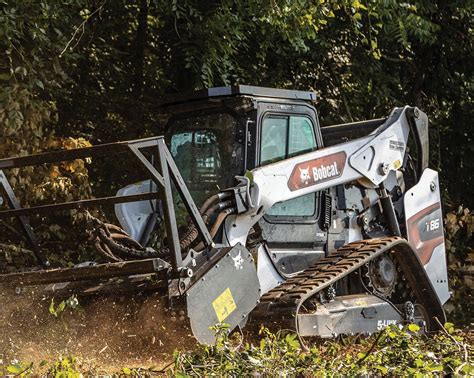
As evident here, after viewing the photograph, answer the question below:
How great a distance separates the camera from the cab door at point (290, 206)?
8.81 metres

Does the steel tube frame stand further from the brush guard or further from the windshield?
the windshield

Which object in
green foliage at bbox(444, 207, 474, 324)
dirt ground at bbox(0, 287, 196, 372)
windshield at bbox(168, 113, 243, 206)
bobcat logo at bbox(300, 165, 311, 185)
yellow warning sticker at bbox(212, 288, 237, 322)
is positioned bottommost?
green foliage at bbox(444, 207, 474, 324)

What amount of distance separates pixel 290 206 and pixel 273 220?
0.28m

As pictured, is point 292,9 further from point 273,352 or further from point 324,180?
point 273,352

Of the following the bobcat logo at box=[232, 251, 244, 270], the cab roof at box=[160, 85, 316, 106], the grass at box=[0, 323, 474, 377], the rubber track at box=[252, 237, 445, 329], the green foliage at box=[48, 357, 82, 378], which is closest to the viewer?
the green foliage at box=[48, 357, 82, 378]

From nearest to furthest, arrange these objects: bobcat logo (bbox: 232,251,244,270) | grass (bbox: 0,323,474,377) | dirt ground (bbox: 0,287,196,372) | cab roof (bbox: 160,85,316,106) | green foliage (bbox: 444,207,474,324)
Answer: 1. grass (bbox: 0,323,474,377)
2. dirt ground (bbox: 0,287,196,372)
3. bobcat logo (bbox: 232,251,244,270)
4. cab roof (bbox: 160,85,316,106)
5. green foliage (bbox: 444,207,474,324)

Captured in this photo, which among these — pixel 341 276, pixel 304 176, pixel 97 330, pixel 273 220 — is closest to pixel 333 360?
pixel 97 330

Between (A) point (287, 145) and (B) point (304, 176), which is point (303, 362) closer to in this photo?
(B) point (304, 176)

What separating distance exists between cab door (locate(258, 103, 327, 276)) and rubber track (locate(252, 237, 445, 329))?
172 millimetres

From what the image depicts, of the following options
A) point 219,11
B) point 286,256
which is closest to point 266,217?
point 286,256

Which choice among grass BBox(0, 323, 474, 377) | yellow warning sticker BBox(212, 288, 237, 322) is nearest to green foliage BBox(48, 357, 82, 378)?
grass BBox(0, 323, 474, 377)

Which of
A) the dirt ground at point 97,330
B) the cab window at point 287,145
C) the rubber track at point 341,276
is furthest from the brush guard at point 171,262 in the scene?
the cab window at point 287,145

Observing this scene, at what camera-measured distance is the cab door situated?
8.81 meters

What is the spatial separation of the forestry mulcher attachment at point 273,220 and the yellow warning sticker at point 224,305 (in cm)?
1
